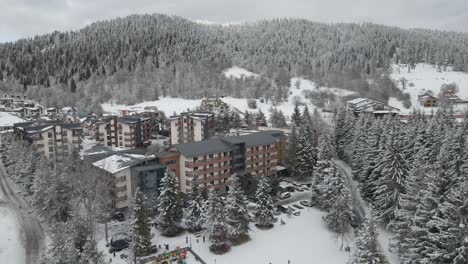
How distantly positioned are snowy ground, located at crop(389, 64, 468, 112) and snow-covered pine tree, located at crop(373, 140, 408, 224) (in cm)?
10373

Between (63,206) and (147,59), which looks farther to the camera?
(147,59)

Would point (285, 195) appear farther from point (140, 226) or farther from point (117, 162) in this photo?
point (117, 162)

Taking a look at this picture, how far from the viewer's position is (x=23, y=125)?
240 ft

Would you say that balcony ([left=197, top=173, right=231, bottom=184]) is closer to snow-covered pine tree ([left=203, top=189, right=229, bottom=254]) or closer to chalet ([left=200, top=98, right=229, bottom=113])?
snow-covered pine tree ([left=203, top=189, right=229, bottom=254])

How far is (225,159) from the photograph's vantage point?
55.7 m

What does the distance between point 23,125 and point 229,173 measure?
1872 inches

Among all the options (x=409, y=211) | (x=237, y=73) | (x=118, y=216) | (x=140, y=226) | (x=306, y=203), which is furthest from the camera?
(x=237, y=73)

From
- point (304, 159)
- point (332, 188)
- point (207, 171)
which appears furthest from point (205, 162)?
point (332, 188)

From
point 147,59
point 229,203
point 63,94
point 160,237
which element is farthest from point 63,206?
point 147,59

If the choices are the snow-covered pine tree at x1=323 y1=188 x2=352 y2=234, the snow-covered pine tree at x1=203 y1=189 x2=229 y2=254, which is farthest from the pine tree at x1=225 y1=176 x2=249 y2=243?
the snow-covered pine tree at x1=323 y1=188 x2=352 y2=234

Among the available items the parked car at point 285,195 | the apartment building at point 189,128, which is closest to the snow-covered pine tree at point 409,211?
the parked car at point 285,195

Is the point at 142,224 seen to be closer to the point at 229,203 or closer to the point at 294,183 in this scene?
the point at 229,203

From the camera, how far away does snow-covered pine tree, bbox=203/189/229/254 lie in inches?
1508

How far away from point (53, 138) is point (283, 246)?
164 feet
